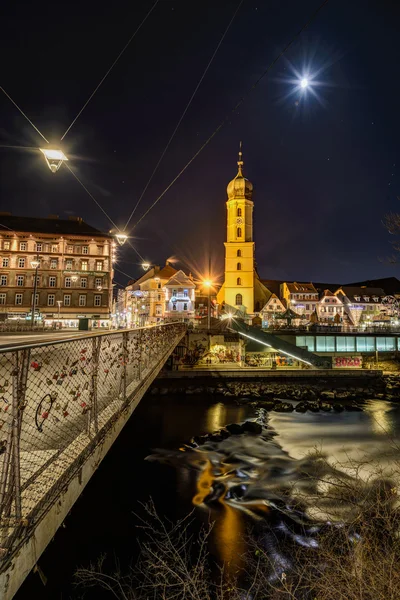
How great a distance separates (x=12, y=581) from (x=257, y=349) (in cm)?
3434

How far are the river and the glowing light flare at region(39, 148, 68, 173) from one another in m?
10.3

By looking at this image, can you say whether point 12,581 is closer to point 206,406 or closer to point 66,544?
point 66,544

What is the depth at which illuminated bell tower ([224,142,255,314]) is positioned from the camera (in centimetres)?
6631

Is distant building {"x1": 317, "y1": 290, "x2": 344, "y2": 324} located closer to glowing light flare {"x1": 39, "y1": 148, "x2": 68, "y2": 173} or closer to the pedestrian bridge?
glowing light flare {"x1": 39, "y1": 148, "x2": 68, "y2": 173}

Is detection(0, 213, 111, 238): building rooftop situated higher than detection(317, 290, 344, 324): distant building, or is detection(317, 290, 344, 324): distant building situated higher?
detection(0, 213, 111, 238): building rooftop

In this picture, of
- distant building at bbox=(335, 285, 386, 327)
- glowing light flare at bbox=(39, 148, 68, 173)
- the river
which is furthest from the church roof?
glowing light flare at bbox=(39, 148, 68, 173)

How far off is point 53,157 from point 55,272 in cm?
4432

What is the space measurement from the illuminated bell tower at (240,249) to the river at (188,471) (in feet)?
138

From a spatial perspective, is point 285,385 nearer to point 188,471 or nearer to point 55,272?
point 188,471

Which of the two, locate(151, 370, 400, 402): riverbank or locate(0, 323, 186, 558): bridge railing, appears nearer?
locate(0, 323, 186, 558): bridge railing

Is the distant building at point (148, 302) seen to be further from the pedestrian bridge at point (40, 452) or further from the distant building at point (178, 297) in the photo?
the pedestrian bridge at point (40, 452)

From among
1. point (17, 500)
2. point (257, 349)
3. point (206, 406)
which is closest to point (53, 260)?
point (257, 349)

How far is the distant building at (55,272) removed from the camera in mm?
48562

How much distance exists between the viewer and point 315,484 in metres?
13.3
